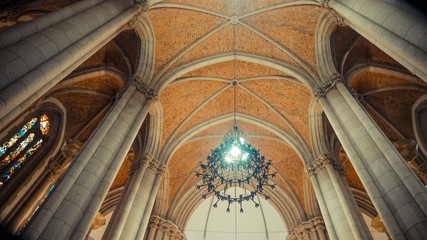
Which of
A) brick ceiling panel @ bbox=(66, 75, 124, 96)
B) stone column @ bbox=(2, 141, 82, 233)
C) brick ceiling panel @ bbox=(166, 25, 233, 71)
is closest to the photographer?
stone column @ bbox=(2, 141, 82, 233)

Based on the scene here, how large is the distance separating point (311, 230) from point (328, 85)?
6.13 meters

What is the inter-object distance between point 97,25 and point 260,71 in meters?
7.53

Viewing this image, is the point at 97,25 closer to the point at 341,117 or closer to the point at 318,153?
the point at 341,117

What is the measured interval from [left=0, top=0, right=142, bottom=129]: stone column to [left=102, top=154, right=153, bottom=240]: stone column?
4207mm

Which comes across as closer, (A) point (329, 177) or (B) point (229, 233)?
(A) point (329, 177)

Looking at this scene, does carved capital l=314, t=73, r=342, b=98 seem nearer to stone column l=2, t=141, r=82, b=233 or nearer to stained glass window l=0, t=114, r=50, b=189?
stone column l=2, t=141, r=82, b=233

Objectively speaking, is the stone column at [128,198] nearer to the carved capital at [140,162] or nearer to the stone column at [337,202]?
the carved capital at [140,162]

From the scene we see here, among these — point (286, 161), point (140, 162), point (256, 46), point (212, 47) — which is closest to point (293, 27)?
point (256, 46)

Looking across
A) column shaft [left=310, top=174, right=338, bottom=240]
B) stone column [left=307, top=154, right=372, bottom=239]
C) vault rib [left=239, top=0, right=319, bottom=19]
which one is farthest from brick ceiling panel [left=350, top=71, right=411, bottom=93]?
column shaft [left=310, top=174, right=338, bottom=240]

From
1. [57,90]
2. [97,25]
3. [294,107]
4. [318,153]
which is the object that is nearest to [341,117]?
[318,153]

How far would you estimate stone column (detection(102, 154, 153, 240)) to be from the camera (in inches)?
318

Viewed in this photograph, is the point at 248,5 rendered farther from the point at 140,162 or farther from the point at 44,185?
the point at 44,185

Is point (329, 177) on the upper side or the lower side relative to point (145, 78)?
lower

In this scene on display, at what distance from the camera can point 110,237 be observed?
7855 mm
